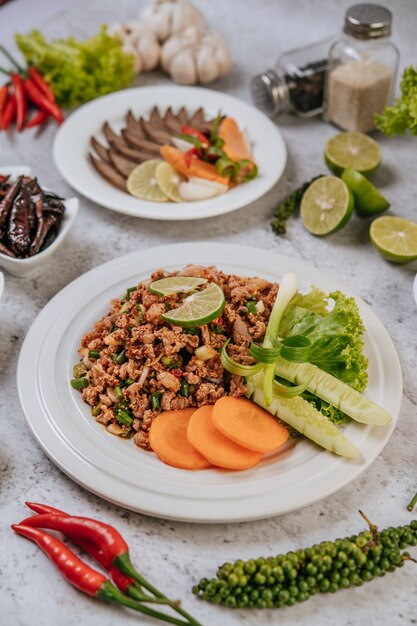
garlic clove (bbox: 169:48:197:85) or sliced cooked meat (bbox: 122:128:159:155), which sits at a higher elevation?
garlic clove (bbox: 169:48:197:85)

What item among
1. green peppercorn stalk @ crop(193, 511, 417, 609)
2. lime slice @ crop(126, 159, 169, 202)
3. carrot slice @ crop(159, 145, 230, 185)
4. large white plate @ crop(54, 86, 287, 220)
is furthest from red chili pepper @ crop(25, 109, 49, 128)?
green peppercorn stalk @ crop(193, 511, 417, 609)

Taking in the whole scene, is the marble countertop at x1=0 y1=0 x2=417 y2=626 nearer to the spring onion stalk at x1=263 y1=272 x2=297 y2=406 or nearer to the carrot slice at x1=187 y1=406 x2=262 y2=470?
the carrot slice at x1=187 y1=406 x2=262 y2=470

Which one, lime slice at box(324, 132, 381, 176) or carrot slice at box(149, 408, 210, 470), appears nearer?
carrot slice at box(149, 408, 210, 470)

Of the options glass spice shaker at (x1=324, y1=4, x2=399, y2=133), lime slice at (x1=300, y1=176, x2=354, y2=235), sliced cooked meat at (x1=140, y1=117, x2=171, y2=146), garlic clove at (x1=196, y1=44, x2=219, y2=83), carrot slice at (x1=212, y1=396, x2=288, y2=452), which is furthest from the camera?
garlic clove at (x1=196, y1=44, x2=219, y2=83)

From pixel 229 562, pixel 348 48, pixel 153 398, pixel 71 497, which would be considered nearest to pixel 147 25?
pixel 348 48

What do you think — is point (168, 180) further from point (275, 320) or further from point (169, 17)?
point (169, 17)

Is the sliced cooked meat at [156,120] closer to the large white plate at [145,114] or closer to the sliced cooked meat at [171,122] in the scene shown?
the sliced cooked meat at [171,122]
